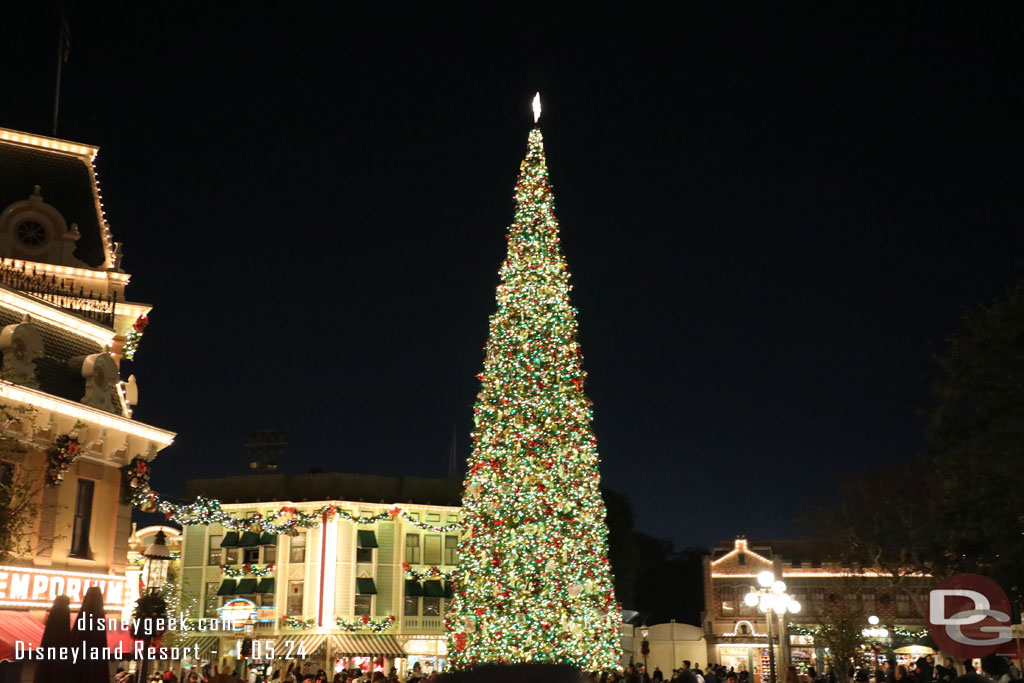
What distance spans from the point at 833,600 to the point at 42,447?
4766cm

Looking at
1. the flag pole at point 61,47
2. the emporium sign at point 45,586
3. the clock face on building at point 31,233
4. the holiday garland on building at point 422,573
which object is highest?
the flag pole at point 61,47

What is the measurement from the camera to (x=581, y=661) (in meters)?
24.5

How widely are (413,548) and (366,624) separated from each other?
4300mm

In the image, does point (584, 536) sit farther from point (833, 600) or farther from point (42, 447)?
point (833, 600)

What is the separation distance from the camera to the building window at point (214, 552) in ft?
159

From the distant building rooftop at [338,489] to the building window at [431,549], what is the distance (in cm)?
171

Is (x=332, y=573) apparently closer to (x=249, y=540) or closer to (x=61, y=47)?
(x=249, y=540)

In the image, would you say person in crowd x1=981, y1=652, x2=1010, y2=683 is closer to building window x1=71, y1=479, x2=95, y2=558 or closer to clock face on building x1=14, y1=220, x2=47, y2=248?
building window x1=71, y1=479, x2=95, y2=558

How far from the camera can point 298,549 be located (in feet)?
155

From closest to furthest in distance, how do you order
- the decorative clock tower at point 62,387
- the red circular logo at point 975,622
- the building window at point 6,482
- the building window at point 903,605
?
the red circular logo at point 975,622 → the building window at point 6,482 → the decorative clock tower at point 62,387 → the building window at point 903,605

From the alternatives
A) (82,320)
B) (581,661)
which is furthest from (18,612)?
(581,661)

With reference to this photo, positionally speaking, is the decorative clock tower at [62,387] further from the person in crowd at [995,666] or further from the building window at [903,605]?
the building window at [903,605]

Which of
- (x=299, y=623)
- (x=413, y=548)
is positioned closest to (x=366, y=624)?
(x=299, y=623)

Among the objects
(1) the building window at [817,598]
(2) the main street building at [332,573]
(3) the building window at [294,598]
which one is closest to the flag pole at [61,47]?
(2) the main street building at [332,573]
